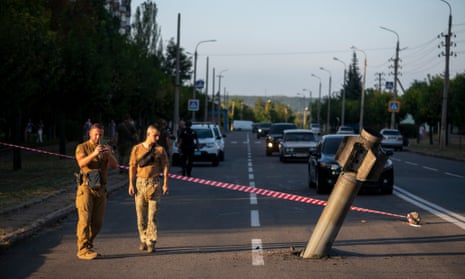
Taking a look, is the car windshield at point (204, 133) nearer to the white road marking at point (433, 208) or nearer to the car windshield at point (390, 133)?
the white road marking at point (433, 208)

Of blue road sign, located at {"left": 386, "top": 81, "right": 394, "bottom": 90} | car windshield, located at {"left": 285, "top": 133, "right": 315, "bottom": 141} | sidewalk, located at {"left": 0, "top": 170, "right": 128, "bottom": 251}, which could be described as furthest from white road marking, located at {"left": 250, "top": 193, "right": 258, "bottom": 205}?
blue road sign, located at {"left": 386, "top": 81, "right": 394, "bottom": 90}

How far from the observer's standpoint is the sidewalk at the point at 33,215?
11.4m

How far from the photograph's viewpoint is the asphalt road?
8945 millimetres

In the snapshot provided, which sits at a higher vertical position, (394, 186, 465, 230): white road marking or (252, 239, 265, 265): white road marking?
(252, 239, 265, 265): white road marking

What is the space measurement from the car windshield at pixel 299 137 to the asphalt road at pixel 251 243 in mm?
18068

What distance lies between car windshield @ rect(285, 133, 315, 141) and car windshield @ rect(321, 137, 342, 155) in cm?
1567

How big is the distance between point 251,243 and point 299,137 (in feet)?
85.5

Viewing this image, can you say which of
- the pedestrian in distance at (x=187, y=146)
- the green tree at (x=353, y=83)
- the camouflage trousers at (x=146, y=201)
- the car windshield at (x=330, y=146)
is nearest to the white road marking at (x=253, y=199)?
the car windshield at (x=330, y=146)

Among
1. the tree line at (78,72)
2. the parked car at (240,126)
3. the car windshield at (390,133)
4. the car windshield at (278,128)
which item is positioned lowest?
the parked car at (240,126)

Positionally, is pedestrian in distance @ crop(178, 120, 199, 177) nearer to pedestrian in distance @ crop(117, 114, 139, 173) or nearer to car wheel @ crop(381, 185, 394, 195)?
pedestrian in distance @ crop(117, 114, 139, 173)

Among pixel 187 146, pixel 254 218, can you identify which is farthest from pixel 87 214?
pixel 187 146

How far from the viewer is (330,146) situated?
2061 centimetres

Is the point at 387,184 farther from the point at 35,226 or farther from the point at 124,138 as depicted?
the point at 35,226

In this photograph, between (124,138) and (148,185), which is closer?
(148,185)
